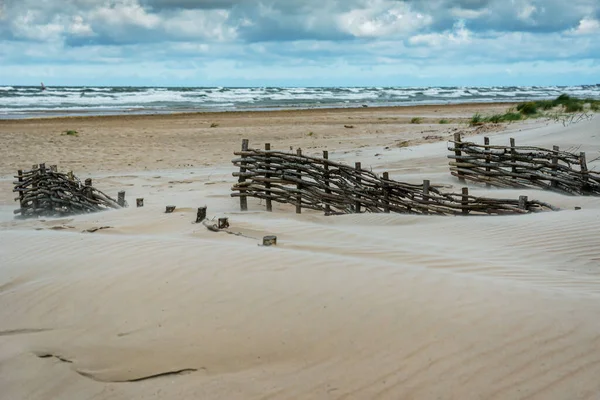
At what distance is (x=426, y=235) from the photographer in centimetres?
736

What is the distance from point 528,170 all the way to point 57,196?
808 centimetres

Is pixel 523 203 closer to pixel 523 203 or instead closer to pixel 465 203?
pixel 523 203

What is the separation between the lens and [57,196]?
419 inches

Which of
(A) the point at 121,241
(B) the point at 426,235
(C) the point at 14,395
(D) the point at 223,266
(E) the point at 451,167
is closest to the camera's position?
(C) the point at 14,395

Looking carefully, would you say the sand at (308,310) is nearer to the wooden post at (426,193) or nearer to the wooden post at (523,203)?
the wooden post at (426,193)

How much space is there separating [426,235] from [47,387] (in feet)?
15.1

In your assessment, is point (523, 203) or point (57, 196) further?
point (57, 196)

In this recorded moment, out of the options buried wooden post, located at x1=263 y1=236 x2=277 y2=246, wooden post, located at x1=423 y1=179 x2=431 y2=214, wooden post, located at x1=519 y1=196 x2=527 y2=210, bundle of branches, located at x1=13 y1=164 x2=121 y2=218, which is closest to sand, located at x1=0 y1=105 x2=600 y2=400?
buried wooden post, located at x1=263 y1=236 x2=277 y2=246

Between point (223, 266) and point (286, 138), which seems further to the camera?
point (286, 138)

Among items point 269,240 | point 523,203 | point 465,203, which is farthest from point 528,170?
point 269,240

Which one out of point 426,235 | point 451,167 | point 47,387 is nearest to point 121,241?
point 47,387

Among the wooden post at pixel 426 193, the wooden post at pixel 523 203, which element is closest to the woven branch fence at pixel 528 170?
the wooden post at pixel 523 203

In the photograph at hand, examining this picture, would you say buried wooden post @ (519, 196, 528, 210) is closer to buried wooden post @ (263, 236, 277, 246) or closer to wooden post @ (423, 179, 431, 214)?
wooden post @ (423, 179, 431, 214)

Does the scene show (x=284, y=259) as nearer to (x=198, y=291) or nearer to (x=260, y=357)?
(x=198, y=291)
